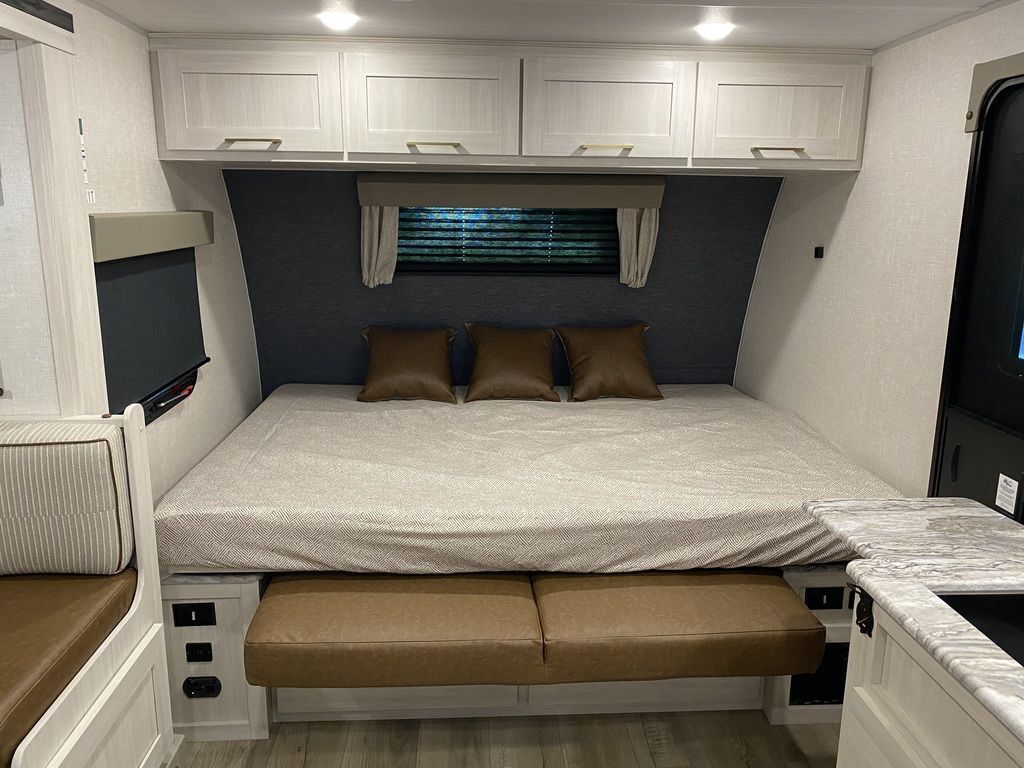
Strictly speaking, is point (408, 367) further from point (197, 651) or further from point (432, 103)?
point (197, 651)

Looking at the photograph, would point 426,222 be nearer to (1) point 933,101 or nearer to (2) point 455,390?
(2) point 455,390

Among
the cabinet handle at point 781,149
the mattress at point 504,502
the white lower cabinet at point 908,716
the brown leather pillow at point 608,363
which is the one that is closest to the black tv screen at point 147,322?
the mattress at point 504,502

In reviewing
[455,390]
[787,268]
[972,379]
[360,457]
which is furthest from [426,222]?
[972,379]

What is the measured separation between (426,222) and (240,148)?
112 cm

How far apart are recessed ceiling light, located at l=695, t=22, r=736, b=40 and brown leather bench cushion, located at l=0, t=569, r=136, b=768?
2.38 meters

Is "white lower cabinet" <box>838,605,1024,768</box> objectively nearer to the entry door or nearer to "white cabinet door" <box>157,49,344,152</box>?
the entry door

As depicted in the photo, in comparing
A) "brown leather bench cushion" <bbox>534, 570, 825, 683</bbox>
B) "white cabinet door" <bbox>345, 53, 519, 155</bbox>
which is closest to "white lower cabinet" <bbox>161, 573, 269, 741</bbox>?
"brown leather bench cushion" <bbox>534, 570, 825, 683</bbox>

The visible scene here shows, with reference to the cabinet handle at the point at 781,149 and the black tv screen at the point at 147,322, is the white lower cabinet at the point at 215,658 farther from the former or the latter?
the cabinet handle at the point at 781,149

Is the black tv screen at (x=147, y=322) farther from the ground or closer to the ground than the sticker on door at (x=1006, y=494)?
farther from the ground

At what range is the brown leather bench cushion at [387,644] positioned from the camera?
2.09 m

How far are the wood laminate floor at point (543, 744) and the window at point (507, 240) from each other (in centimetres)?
218

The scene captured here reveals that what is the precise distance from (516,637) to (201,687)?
98cm

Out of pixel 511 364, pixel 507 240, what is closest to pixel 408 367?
pixel 511 364

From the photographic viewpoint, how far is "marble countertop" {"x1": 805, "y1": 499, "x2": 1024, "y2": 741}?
121cm
